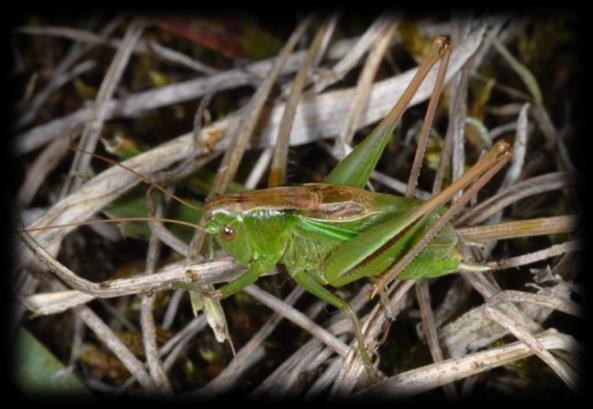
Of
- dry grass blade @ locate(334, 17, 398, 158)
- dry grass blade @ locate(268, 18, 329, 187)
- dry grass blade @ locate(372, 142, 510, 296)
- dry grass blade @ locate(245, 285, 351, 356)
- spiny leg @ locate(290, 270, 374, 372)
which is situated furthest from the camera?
dry grass blade @ locate(334, 17, 398, 158)

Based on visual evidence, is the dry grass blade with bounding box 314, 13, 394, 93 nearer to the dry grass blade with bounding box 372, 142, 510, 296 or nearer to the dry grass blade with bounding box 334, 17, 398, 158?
the dry grass blade with bounding box 334, 17, 398, 158

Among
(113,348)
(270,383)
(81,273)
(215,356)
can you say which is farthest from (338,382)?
(81,273)

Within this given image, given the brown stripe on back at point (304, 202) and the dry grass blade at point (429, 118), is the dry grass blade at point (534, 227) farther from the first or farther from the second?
the brown stripe on back at point (304, 202)

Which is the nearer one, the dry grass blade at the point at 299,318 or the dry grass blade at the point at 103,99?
the dry grass blade at the point at 299,318

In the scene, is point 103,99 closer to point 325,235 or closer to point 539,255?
point 325,235

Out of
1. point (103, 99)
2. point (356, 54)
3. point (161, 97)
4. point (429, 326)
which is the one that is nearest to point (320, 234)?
point (429, 326)

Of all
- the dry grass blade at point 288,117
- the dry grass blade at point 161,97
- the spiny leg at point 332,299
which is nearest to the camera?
the spiny leg at point 332,299

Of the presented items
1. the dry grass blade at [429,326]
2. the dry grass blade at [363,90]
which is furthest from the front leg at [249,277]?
the dry grass blade at [363,90]

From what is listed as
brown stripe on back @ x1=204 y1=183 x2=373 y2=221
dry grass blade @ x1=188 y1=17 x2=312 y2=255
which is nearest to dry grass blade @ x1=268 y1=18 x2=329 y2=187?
dry grass blade @ x1=188 y1=17 x2=312 y2=255
